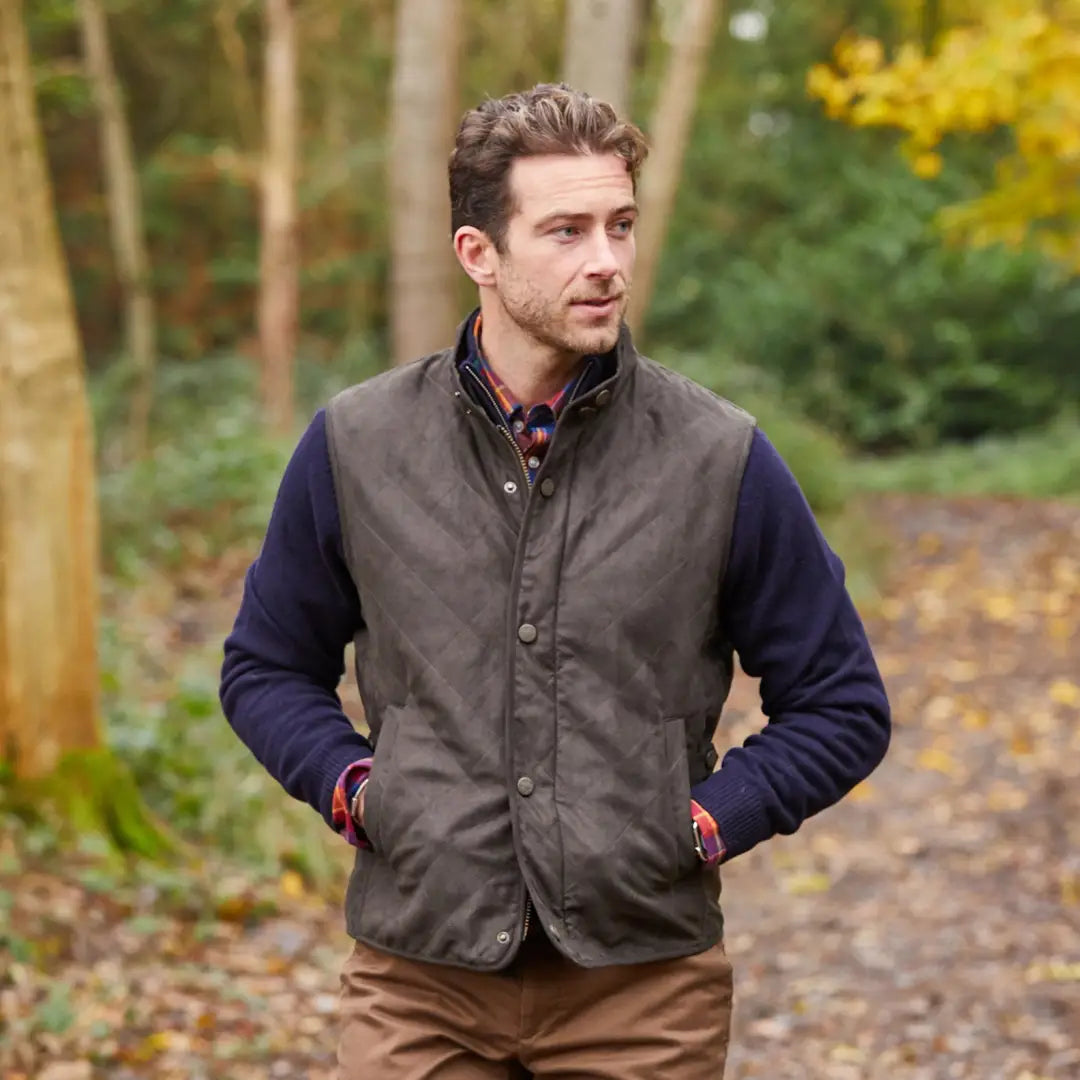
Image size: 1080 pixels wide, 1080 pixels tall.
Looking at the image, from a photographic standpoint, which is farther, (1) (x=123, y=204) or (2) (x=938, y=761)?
(1) (x=123, y=204)

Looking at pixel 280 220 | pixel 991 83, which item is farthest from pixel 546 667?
pixel 280 220

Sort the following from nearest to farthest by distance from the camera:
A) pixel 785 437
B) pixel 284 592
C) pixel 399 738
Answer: pixel 399 738
pixel 284 592
pixel 785 437

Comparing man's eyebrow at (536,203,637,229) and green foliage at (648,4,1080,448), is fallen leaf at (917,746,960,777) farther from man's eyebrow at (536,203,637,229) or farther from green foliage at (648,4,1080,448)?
green foliage at (648,4,1080,448)

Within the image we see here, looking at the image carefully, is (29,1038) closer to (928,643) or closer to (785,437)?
(928,643)

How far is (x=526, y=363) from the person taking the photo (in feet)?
9.41

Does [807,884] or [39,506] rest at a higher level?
[39,506]

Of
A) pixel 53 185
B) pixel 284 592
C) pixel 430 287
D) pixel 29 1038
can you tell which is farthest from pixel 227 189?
pixel 284 592

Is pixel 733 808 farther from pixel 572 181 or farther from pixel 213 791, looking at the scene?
pixel 213 791

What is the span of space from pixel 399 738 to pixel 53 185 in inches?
832

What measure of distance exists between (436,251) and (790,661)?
26.2ft

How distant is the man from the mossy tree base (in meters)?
3.58

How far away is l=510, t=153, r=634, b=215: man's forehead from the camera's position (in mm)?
2725

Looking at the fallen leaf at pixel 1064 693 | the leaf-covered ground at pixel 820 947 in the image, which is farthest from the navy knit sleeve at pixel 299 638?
the fallen leaf at pixel 1064 693

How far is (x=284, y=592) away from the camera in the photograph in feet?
Result: 9.78
